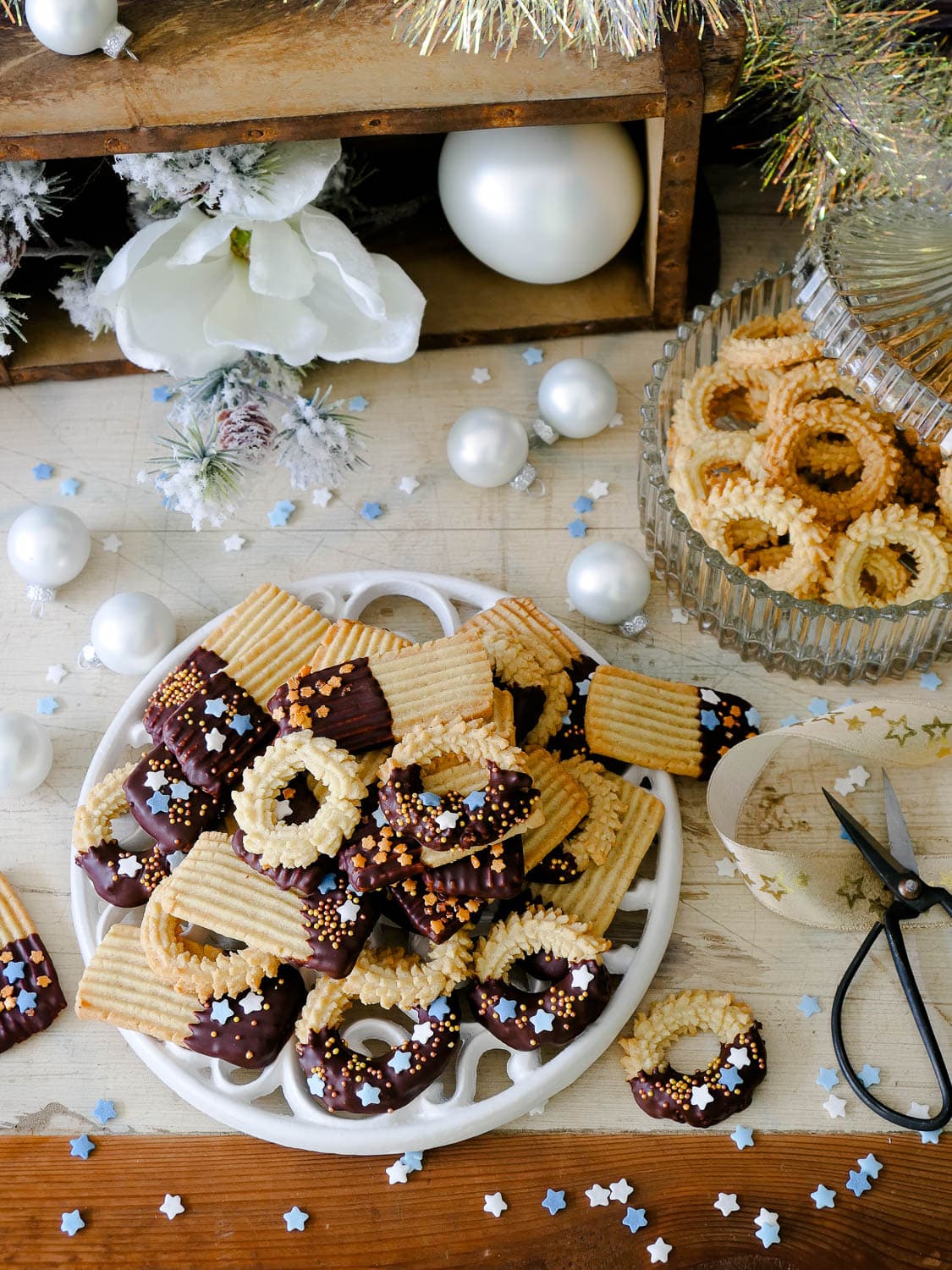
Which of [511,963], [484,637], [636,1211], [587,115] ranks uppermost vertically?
[587,115]

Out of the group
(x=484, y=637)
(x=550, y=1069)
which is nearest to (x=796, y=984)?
(x=550, y=1069)

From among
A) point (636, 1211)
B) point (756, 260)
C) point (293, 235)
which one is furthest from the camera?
point (756, 260)

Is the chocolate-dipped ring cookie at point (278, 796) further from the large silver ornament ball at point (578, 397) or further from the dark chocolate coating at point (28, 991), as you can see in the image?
the large silver ornament ball at point (578, 397)

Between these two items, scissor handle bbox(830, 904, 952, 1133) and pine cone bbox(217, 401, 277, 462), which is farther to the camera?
pine cone bbox(217, 401, 277, 462)

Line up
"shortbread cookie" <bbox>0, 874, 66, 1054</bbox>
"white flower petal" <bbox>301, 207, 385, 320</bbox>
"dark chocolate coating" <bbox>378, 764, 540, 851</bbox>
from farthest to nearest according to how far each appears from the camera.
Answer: "white flower petal" <bbox>301, 207, 385, 320</bbox>, "shortbread cookie" <bbox>0, 874, 66, 1054</bbox>, "dark chocolate coating" <bbox>378, 764, 540, 851</bbox>

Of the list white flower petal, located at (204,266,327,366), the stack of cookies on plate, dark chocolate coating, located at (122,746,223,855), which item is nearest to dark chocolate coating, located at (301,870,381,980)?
the stack of cookies on plate

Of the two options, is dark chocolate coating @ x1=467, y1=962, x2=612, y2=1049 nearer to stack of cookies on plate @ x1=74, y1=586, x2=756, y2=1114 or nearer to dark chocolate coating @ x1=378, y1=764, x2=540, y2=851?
stack of cookies on plate @ x1=74, y1=586, x2=756, y2=1114

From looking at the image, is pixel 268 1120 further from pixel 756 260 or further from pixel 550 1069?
pixel 756 260
